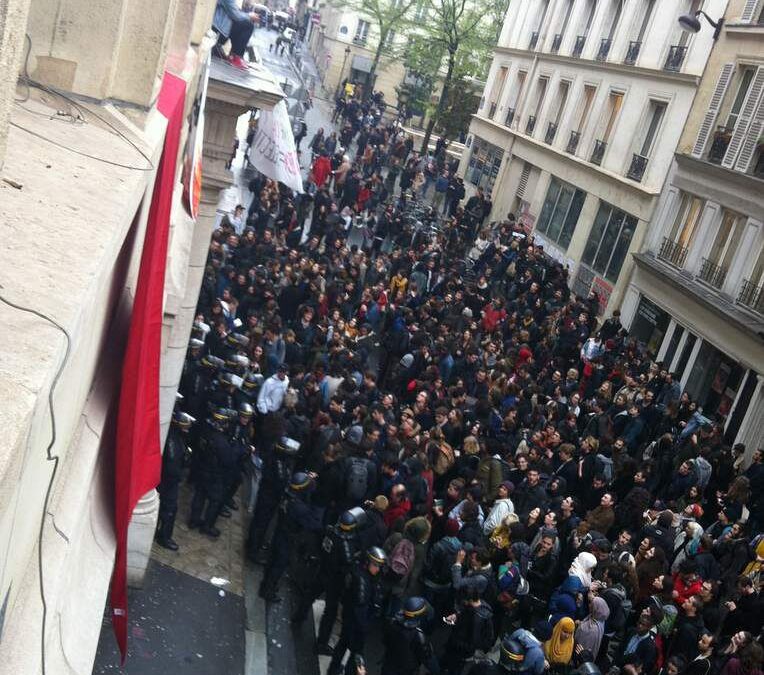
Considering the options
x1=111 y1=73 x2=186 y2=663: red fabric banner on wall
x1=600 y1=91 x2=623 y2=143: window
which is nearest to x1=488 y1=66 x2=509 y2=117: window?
x1=600 y1=91 x2=623 y2=143: window

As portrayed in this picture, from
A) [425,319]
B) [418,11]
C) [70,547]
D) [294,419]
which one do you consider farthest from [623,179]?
[418,11]

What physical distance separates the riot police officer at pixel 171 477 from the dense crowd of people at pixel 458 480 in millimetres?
30

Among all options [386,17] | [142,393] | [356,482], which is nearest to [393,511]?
[356,482]

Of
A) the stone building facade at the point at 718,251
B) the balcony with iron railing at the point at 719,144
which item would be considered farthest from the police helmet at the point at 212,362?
the balcony with iron railing at the point at 719,144

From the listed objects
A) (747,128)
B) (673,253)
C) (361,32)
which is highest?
(747,128)

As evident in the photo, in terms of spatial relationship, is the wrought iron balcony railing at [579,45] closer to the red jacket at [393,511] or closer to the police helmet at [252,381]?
the police helmet at [252,381]

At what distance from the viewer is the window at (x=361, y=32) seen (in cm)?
7225

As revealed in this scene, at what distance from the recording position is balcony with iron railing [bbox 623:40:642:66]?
1184 inches

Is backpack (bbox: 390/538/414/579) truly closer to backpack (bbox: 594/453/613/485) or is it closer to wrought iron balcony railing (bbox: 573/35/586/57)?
backpack (bbox: 594/453/613/485)

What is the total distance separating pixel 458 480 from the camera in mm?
11898

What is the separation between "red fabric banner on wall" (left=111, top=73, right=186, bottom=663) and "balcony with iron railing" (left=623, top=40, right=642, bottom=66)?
26.1 meters

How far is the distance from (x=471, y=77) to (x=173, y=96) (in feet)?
150

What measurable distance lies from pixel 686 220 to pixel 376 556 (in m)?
18.1

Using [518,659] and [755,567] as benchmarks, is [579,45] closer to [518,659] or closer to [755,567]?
[755,567]
